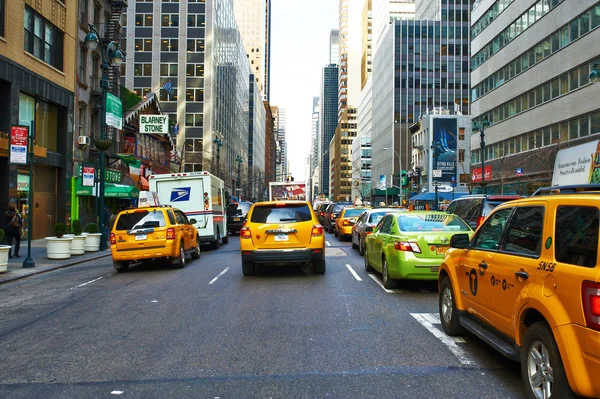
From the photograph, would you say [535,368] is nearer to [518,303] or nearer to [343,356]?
[518,303]

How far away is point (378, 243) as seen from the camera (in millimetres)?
11727

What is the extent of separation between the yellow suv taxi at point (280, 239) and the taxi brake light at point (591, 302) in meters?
9.04

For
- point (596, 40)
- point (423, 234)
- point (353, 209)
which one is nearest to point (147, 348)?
point (423, 234)

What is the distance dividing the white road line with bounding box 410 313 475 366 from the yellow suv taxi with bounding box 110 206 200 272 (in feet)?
27.7

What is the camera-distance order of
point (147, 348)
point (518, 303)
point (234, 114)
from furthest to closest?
A: point (234, 114), point (147, 348), point (518, 303)

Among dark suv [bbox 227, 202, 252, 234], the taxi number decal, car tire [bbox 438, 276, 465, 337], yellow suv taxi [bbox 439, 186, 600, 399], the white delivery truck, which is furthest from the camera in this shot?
dark suv [bbox 227, 202, 252, 234]

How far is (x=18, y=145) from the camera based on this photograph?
14.2 m

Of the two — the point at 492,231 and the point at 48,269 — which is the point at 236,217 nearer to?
the point at 48,269

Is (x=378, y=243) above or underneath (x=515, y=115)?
underneath

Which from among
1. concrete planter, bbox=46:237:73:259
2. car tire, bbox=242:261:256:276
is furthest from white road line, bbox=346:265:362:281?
concrete planter, bbox=46:237:73:259

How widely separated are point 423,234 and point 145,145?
119ft

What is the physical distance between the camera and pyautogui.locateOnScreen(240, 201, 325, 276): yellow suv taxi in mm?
12391

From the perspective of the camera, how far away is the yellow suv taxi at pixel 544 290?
144 inches

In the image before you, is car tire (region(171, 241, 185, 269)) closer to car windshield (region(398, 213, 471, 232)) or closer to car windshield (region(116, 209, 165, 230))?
car windshield (region(116, 209, 165, 230))
